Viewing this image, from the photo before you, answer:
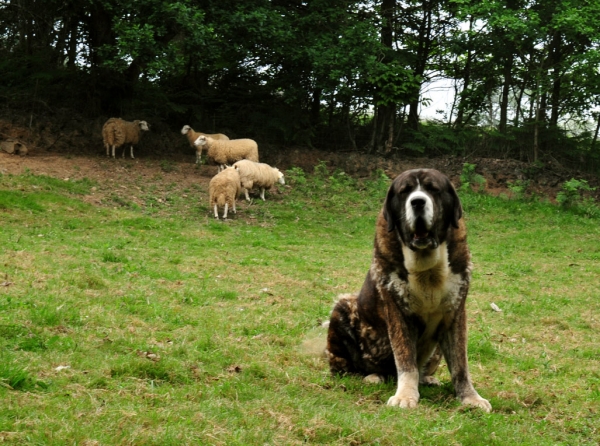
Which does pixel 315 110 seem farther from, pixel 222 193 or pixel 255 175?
pixel 222 193

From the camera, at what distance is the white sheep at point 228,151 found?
76.5 ft

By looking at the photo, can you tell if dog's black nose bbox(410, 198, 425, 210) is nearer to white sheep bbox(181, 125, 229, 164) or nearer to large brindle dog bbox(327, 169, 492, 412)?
large brindle dog bbox(327, 169, 492, 412)

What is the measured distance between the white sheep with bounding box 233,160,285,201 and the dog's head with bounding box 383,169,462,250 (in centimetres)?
1510

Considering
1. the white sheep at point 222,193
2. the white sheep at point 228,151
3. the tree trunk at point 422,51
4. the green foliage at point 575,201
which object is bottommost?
the white sheep at point 222,193

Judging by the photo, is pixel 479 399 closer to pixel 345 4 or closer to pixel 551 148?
pixel 345 4

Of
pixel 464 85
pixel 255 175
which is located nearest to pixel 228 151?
pixel 255 175

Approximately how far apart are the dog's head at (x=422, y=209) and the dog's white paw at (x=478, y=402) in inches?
49.0

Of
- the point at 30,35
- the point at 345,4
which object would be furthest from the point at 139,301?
the point at 30,35

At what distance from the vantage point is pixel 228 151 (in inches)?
918

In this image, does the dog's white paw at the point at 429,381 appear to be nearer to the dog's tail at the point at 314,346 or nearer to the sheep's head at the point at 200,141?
the dog's tail at the point at 314,346

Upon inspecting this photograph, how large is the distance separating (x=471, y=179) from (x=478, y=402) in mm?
19804

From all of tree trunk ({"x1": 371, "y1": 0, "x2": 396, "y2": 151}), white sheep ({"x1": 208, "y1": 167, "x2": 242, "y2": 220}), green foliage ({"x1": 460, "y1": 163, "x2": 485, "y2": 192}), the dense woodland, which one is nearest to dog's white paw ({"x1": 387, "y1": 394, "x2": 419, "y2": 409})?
white sheep ({"x1": 208, "y1": 167, "x2": 242, "y2": 220})

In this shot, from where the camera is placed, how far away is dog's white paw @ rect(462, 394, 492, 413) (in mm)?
5554

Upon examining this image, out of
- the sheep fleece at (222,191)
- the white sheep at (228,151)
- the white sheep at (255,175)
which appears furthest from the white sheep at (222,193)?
the white sheep at (228,151)
